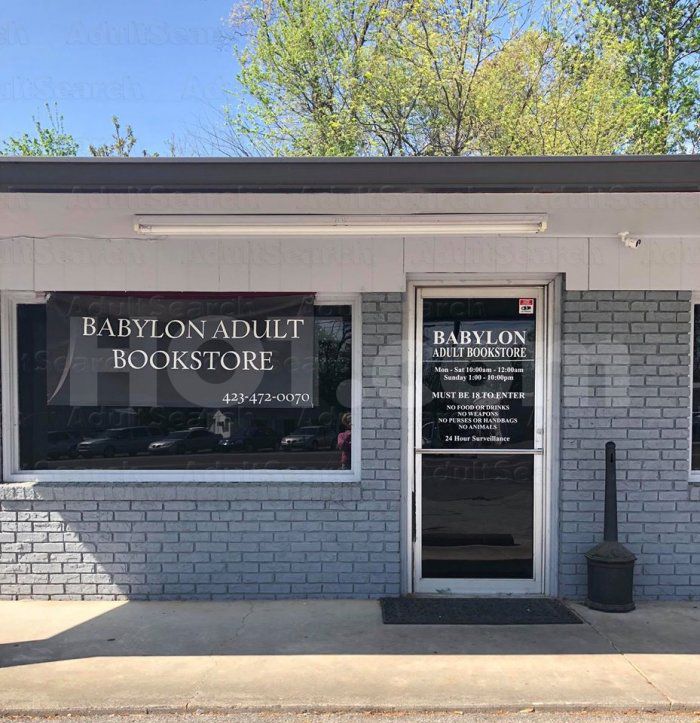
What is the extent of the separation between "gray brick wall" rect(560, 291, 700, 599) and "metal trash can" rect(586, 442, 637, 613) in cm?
24

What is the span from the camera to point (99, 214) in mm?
4340

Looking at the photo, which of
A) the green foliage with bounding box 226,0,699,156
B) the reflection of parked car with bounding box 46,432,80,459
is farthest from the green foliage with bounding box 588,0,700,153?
the reflection of parked car with bounding box 46,432,80,459

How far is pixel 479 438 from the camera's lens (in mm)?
5418

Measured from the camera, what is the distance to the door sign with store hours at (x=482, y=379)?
5422mm

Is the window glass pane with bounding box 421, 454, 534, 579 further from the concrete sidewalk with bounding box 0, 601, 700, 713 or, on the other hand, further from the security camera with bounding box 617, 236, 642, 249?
the security camera with bounding box 617, 236, 642, 249

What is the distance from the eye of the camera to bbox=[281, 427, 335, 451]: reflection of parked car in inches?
213

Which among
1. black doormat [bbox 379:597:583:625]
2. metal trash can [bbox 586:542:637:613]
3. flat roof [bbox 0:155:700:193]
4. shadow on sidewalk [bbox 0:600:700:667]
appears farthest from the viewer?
metal trash can [bbox 586:542:637:613]

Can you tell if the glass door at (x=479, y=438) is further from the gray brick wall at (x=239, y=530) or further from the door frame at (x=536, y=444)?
the gray brick wall at (x=239, y=530)

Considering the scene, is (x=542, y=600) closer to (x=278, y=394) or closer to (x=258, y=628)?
(x=258, y=628)

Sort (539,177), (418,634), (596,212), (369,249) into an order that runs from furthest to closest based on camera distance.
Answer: (369,249) < (418,634) < (596,212) < (539,177)

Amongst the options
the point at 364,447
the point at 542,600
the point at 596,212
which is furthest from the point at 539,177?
the point at 542,600

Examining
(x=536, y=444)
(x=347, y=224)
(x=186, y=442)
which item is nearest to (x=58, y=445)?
(x=186, y=442)

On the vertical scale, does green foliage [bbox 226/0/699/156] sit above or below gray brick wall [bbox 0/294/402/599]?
above

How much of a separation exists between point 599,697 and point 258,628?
2264 mm
